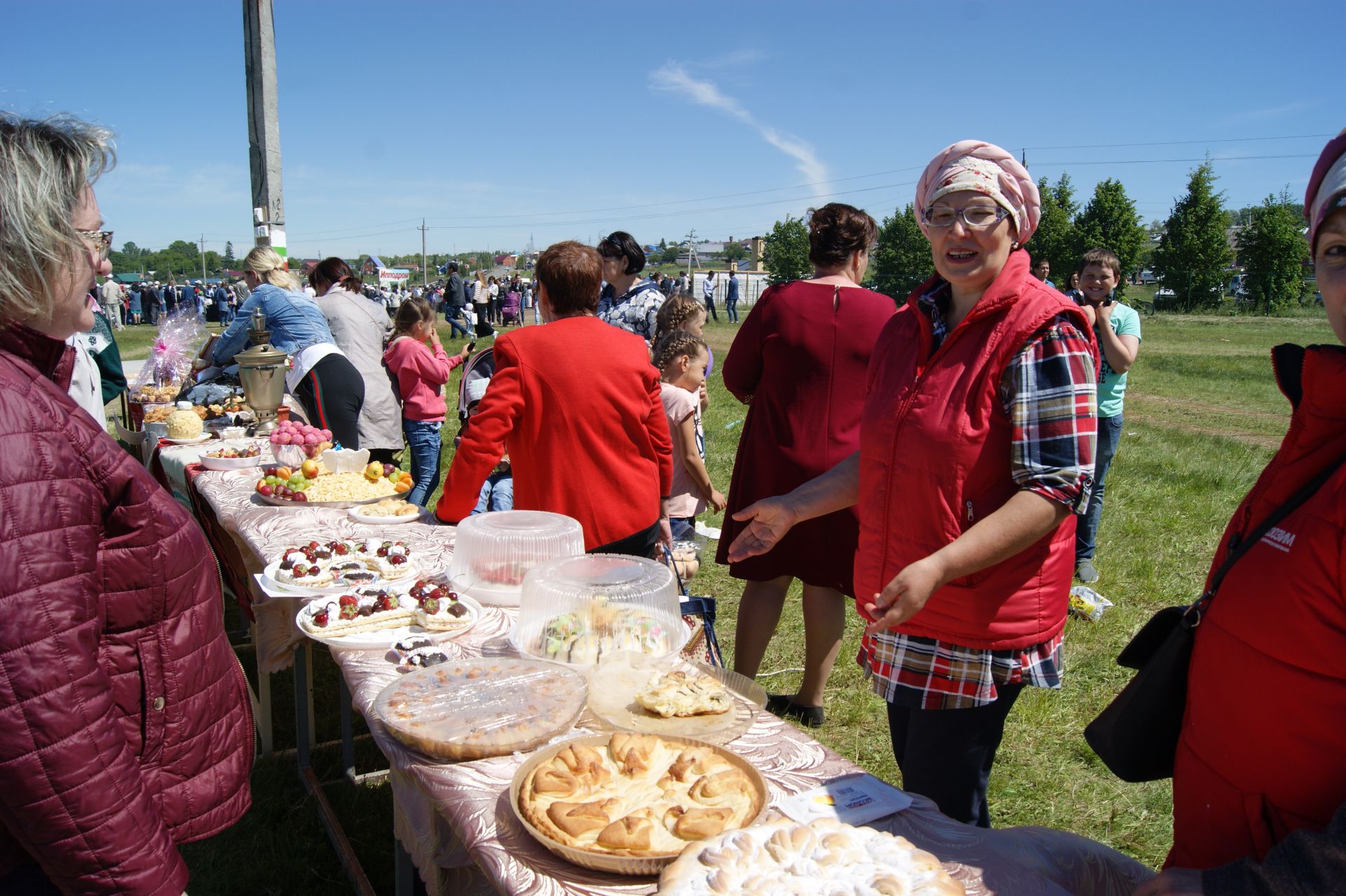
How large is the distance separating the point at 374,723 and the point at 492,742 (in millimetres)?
316

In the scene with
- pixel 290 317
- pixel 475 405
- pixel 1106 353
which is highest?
pixel 290 317

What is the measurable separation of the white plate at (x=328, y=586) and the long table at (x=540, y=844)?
34cm

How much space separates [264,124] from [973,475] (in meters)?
8.38

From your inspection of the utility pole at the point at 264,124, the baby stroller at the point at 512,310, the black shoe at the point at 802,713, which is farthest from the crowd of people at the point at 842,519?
the baby stroller at the point at 512,310

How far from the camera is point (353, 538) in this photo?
10.3 ft

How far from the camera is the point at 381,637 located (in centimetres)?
223

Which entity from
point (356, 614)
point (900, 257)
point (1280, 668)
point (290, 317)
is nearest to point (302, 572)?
point (356, 614)

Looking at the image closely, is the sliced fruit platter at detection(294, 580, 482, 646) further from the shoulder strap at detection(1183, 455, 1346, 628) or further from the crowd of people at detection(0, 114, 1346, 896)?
the shoulder strap at detection(1183, 455, 1346, 628)

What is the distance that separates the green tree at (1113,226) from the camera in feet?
148

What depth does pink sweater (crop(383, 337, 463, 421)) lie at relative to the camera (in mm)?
6387

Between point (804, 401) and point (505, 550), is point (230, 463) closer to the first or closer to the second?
point (505, 550)

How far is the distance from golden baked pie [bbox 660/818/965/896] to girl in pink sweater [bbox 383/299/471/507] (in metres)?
5.39

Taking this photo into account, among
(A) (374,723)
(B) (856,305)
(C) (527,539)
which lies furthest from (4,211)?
(B) (856,305)

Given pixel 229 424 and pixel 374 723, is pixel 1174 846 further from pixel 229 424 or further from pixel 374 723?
pixel 229 424
